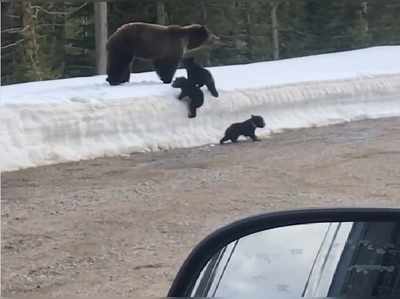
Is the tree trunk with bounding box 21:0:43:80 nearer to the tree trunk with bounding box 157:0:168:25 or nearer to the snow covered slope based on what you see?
the snow covered slope

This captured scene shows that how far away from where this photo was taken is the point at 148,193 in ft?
18.8

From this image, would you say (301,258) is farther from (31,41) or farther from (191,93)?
(31,41)

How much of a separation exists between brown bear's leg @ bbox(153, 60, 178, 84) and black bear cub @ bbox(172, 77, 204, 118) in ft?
1.58

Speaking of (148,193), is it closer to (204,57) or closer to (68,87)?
(68,87)

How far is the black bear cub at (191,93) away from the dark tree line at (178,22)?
5.30ft

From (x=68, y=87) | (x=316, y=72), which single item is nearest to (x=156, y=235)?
(x=68, y=87)

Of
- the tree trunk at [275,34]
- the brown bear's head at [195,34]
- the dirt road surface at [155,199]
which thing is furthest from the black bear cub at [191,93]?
the tree trunk at [275,34]

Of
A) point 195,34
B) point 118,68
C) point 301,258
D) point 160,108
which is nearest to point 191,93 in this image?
point 160,108

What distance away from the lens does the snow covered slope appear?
7.25m

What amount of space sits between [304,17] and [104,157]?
475cm

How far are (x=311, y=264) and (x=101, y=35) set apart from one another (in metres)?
8.28

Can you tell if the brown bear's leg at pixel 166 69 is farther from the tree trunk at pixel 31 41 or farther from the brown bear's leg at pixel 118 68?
the tree trunk at pixel 31 41

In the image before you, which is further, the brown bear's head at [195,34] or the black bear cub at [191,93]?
the brown bear's head at [195,34]

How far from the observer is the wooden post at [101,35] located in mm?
8930
